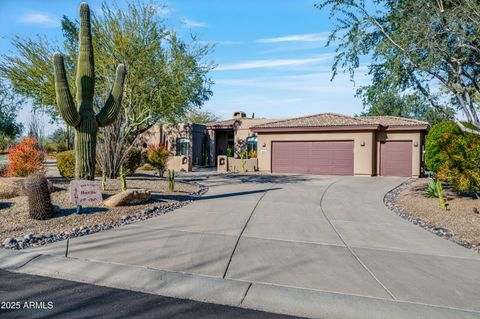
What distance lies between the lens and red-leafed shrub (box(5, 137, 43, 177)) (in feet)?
43.1

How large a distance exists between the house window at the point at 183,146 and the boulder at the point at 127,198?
20.4 m

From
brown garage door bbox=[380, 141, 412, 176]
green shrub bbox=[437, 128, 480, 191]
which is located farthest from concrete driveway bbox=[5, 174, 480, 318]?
brown garage door bbox=[380, 141, 412, 176]

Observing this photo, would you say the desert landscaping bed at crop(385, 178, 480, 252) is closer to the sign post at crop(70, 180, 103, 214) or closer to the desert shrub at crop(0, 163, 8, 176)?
the sign post at crop(70, 180, 103, 214)

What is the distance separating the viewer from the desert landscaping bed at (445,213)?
8.45 m

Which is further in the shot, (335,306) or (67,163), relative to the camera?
(67,163)

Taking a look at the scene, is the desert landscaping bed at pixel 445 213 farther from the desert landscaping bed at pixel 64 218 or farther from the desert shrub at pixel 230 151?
the desert shrub at pixel 230 151

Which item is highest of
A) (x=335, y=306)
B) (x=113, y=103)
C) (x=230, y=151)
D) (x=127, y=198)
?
(x=113, y=103)

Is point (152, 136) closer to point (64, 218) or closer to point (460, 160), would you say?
point (64, 218)

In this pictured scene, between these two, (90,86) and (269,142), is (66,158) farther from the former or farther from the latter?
(269,142)

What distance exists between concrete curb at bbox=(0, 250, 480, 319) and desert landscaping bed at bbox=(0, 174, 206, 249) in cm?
91

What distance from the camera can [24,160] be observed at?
13.3m

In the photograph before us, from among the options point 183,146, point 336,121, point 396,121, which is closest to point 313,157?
point 336,121

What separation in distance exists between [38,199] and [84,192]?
1541mm

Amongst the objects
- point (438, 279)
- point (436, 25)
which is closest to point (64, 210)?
point (438, 279)
